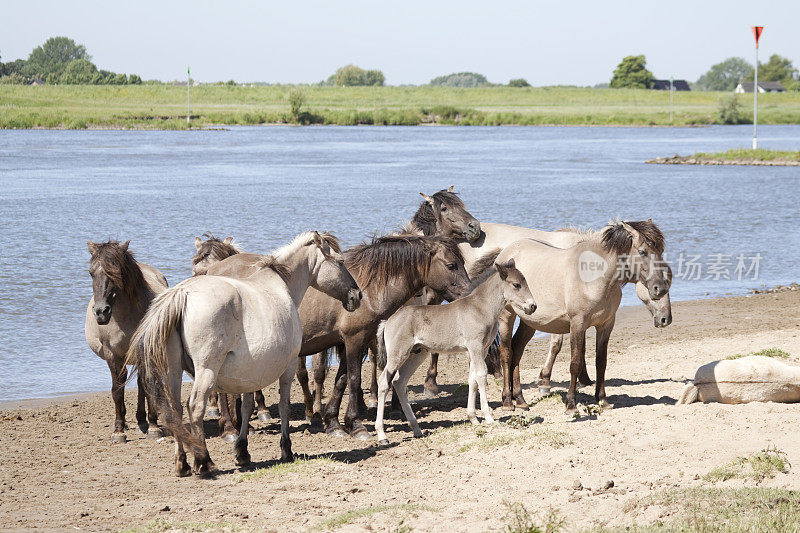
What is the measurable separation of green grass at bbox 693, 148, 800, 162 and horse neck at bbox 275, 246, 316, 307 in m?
56.3

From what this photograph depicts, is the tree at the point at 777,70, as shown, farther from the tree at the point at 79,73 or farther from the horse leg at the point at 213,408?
the horse leg at the point at 213,408

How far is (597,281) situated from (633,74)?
169m

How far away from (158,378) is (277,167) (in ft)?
157

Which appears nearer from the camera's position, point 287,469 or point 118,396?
point 287,469

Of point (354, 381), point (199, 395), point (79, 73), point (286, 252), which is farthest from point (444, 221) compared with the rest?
point (79, 73)

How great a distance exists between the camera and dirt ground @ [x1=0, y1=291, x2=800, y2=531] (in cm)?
655

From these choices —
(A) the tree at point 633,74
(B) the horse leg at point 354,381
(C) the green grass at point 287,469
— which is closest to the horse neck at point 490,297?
(B) the horse leg at point 354,381

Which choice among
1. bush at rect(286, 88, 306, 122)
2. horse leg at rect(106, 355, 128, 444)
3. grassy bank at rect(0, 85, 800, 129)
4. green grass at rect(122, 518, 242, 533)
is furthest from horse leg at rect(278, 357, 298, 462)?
bush at rect(286, 88, 306, 122)

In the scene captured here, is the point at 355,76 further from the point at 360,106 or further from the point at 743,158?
the point at 743,158

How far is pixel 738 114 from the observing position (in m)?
112

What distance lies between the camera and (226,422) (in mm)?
9391

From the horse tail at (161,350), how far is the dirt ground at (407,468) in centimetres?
69

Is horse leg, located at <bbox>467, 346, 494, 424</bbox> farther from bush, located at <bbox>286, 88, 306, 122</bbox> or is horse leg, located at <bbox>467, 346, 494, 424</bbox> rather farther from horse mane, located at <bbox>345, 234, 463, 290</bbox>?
bush, located at <bbox>286, 88, 306, 122</bbox>

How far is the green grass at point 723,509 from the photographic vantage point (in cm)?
568
